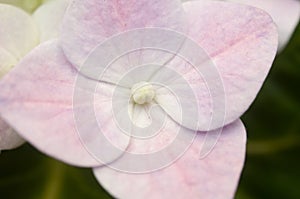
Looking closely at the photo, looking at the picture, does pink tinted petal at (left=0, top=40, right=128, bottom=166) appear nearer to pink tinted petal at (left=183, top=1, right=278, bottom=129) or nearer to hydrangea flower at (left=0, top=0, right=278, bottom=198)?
hydrangea flower at (left=0, top=0, right=278, bottom=198)

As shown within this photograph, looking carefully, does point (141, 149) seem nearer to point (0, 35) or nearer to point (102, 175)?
point (102, 175)

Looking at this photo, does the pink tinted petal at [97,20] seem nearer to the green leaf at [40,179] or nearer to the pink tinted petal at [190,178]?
the pink tinted petal at [190,178]

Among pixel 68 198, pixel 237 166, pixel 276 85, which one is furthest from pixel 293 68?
pixel 237 166

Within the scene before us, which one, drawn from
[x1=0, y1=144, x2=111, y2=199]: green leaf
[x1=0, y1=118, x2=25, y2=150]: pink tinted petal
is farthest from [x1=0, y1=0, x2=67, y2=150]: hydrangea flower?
[x1=0, y1=144, x2=111, y2=199]: green leaf

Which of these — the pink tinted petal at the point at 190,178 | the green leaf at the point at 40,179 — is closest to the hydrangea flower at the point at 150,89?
the pink tinted petal at the point at 190,178

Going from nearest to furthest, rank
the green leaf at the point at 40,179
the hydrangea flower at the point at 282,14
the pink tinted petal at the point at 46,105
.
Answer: the pink tinted petal at the point at 46,105
the hydrangea flower at the point at 282,14
the green leaf at the point at 40,179

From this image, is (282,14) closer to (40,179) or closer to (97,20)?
(97,20)
